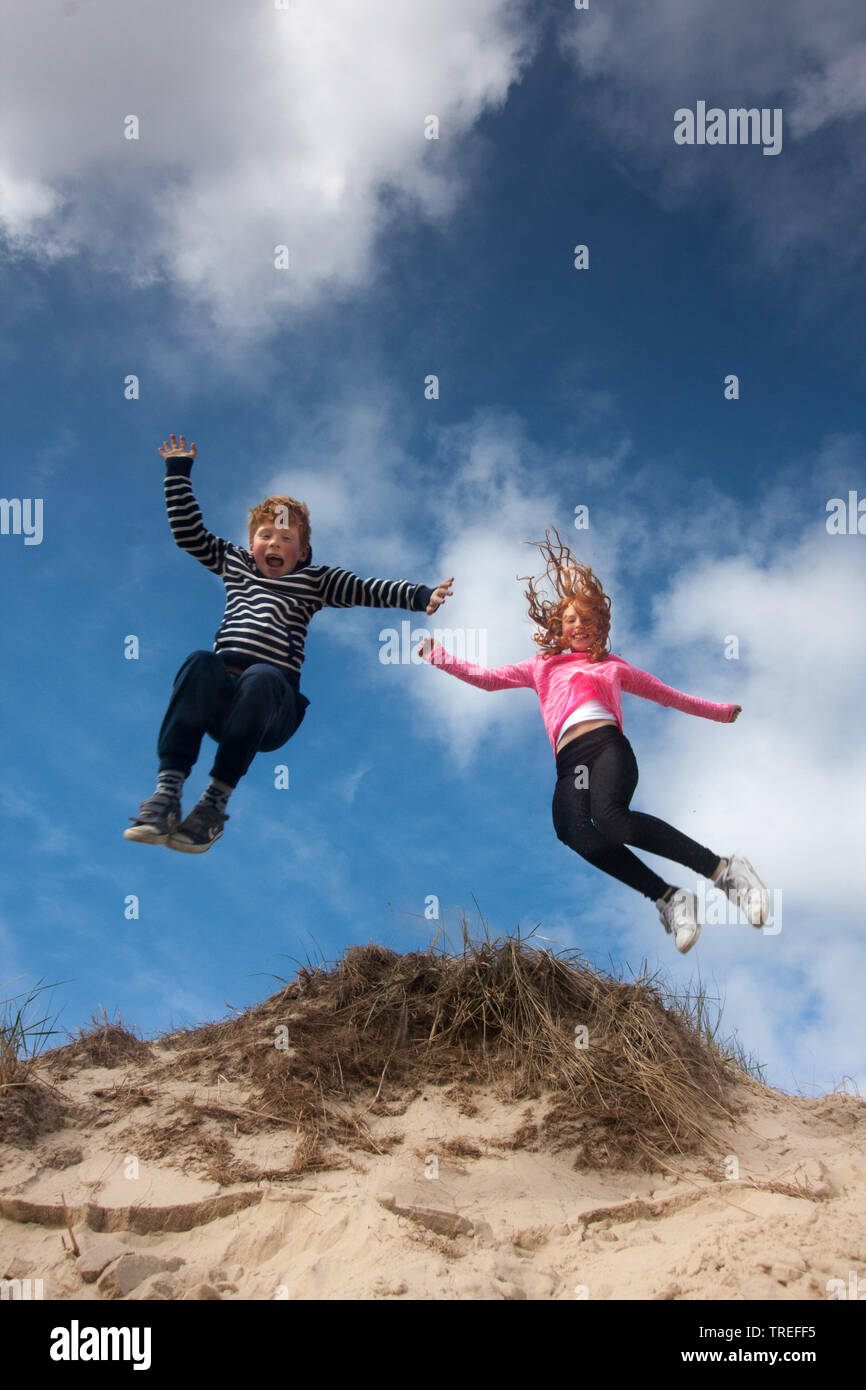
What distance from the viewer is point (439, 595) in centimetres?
632

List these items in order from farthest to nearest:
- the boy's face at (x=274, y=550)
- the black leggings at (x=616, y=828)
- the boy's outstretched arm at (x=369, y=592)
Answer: the boy's face at (x=274, y=550)
the boy's outstretched arm at (x=369, y=592)
the black leggings at (x=616, y=828)

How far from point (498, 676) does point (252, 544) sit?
2.10m

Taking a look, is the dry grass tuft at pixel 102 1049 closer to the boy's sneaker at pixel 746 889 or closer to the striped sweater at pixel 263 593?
the striped sweater at pixel 263 593

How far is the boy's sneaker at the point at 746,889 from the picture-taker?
16.9 feet

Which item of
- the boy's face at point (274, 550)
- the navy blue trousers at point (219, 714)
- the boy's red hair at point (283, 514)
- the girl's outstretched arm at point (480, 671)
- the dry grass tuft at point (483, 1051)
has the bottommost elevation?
the dry grass tuft at point (483, 1051)

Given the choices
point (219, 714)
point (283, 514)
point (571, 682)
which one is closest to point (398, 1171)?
point (219, 714)

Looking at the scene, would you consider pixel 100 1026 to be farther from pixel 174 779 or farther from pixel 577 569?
pixel 577 569

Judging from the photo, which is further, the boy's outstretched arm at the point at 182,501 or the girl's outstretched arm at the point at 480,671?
the boy's outstretched arm at the point at 182,501

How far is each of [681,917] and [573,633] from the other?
6.88ft

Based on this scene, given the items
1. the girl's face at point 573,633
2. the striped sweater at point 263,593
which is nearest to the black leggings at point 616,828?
the girl's face at point 573,633

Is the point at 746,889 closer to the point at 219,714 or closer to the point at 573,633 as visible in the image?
the point at 573,633

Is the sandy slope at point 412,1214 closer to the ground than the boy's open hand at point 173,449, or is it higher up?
closer to the ground

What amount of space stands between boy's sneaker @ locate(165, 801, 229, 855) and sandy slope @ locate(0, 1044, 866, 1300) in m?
1.67

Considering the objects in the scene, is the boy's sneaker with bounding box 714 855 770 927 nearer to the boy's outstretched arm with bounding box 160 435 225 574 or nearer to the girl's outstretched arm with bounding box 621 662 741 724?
the girl's outstretched arm with bounding box 621 662 741 724
